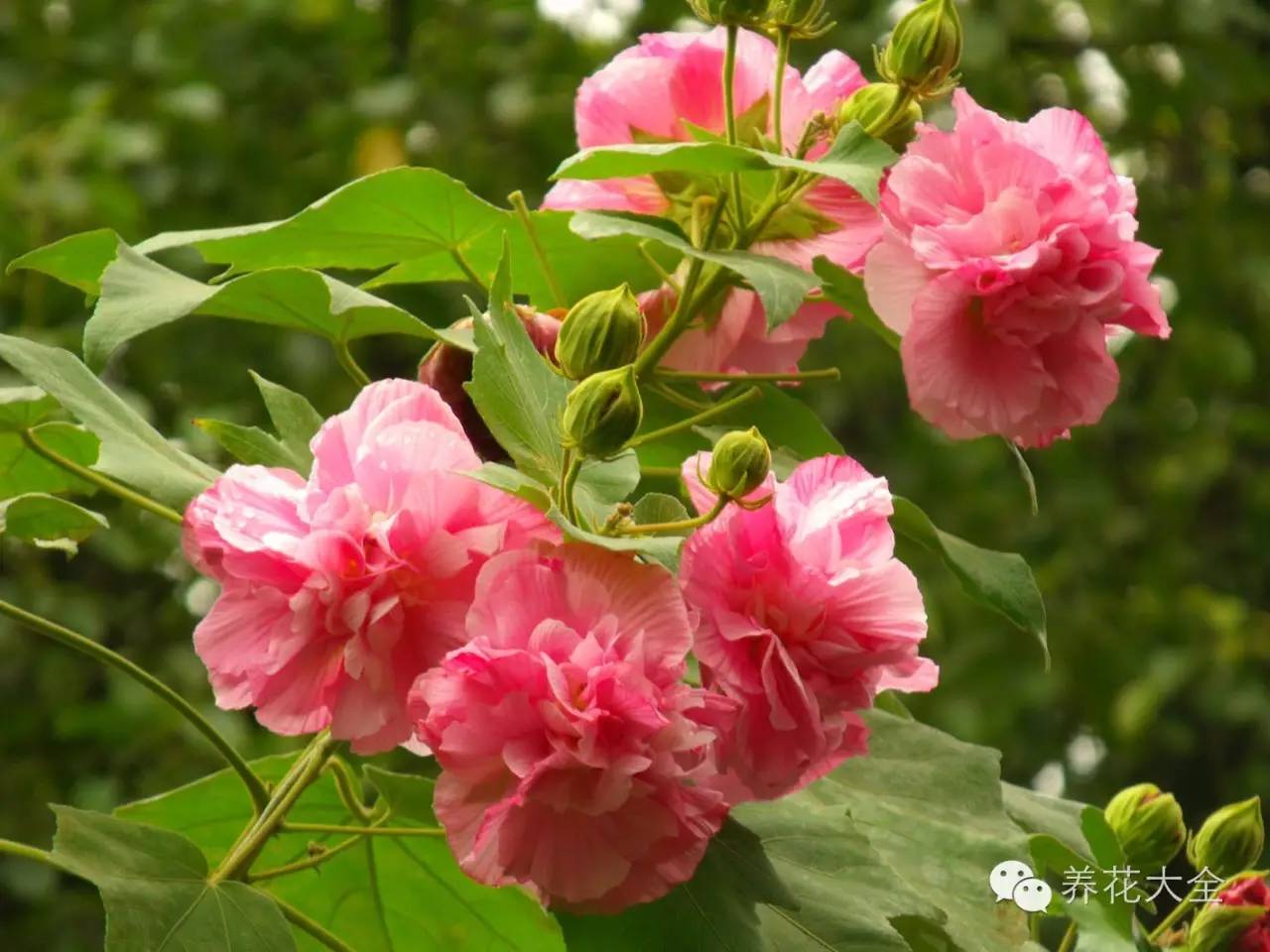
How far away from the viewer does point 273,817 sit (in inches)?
22.4

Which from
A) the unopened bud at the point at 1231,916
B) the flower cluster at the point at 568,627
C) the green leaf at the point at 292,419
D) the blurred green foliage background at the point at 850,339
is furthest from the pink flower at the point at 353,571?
the blurred green foliage background at the point at 850,339

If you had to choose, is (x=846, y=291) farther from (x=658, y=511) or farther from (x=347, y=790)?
(x=347, y=790)

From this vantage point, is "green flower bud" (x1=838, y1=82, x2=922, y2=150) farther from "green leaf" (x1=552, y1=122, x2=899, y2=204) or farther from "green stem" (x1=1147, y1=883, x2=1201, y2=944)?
"green stem" (x1=1147, y1=883, x2=1201, y2=944)

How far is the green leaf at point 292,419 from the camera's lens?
60 centimetres

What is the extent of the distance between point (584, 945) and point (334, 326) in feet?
0.81

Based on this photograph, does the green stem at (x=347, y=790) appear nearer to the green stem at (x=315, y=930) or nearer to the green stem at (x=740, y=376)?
the green stem at (x=315, y=930)

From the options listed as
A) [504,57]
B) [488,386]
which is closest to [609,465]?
[488,386]

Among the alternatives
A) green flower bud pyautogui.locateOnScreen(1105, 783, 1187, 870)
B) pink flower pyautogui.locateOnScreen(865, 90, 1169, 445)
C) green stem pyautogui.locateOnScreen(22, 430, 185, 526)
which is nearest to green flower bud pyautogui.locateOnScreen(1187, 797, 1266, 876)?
green flower bud pyautogui.locateOnScreen(1105, 783, 1187, 870)

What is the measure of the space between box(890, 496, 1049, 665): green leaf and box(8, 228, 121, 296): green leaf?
275 mm

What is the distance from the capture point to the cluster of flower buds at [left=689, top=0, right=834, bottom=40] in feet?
1.92

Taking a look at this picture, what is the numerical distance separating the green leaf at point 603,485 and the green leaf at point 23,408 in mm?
222

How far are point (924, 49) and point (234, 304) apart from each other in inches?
9.4

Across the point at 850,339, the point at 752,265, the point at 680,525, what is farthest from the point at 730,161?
the point at 850,339

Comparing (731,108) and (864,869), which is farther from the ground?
(731,108)
